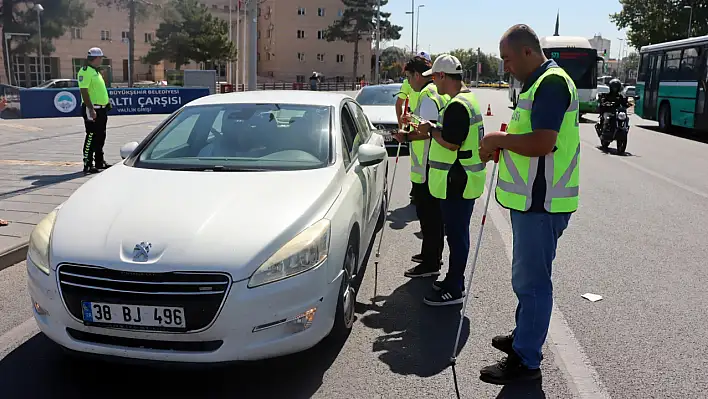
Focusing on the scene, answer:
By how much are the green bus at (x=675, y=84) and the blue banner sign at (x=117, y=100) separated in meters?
17.0

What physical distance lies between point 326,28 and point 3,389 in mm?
86883

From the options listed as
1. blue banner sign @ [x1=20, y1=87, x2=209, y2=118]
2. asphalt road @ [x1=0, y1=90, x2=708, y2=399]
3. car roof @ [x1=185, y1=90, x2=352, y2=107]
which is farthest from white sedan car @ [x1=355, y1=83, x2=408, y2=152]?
blue banner sign @ [x1=20, y1=87, x2=209, y2=118]

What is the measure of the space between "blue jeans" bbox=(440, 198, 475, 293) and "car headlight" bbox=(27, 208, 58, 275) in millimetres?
2659

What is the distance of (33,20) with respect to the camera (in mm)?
51250

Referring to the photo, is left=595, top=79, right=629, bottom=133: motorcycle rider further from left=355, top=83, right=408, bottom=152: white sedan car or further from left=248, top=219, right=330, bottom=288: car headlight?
left=248, top=219, right=330, bottom=288: car headlight

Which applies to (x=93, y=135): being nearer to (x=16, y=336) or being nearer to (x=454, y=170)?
(x=16, y=336)

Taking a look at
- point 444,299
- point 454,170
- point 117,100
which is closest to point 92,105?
point 454,170

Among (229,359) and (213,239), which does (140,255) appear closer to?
(213,239)

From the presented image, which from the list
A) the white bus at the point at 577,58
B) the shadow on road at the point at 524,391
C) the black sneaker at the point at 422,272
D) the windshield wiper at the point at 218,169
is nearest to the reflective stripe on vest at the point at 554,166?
the shadow on road at the point at 524,391

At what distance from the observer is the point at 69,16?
53188 mm

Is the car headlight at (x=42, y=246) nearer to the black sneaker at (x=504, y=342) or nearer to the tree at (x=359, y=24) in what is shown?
the black sneaker at (x=504, y=342)

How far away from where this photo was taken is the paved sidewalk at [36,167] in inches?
255

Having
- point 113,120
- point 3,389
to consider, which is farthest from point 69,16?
point 3,389

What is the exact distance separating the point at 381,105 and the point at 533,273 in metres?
11.2
